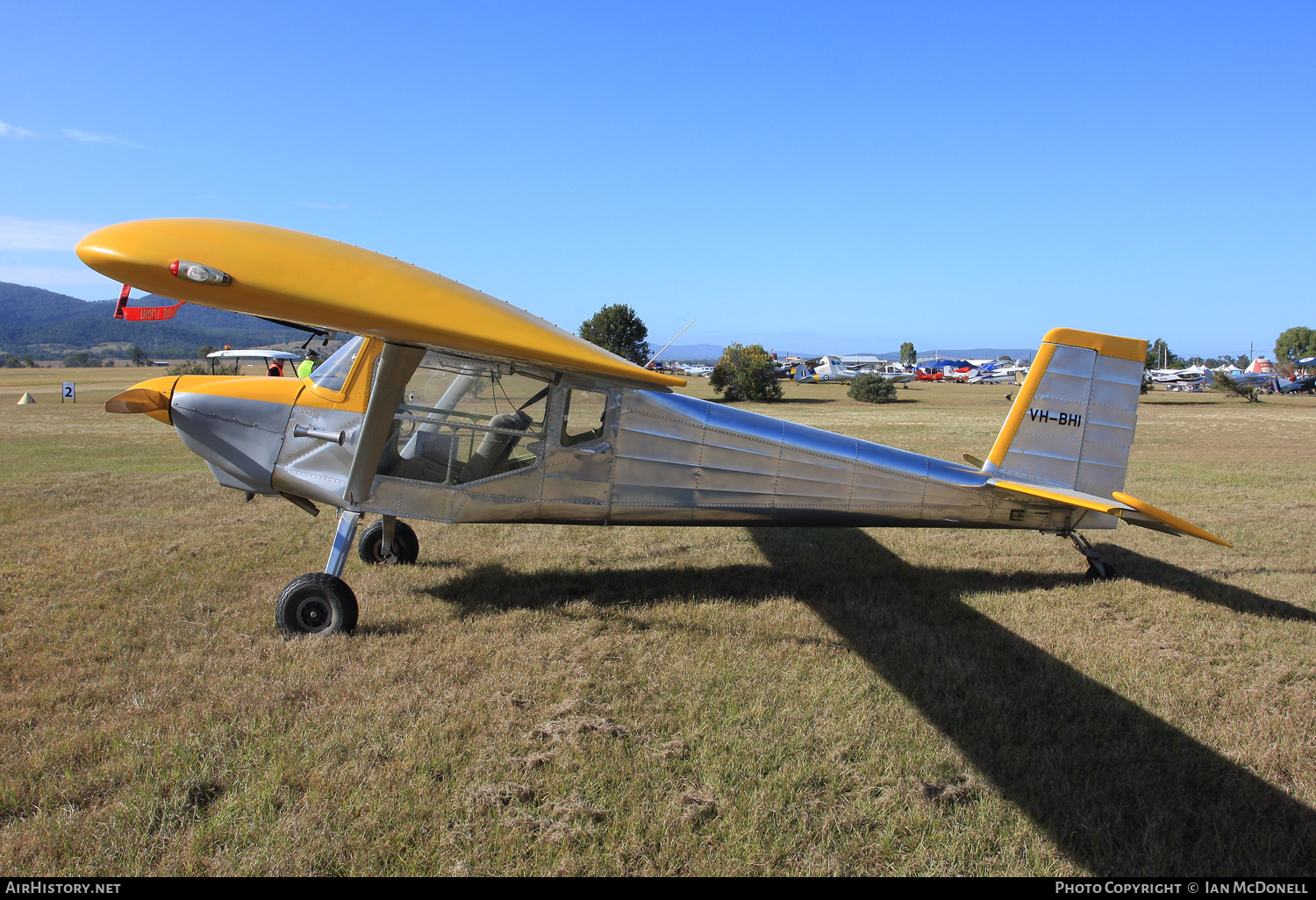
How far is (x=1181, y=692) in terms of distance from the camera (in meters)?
4.16

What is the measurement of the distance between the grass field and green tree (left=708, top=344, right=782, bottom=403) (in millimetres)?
27096

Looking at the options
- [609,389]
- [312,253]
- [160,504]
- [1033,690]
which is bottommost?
[160,504]

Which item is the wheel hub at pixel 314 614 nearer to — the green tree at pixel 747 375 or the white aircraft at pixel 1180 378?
→ the green tree at pixel 747 375

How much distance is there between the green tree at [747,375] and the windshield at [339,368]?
2945cm

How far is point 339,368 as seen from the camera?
5.32 metres

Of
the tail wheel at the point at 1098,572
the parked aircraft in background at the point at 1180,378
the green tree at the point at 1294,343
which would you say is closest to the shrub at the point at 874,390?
the tail wheel at the point at 1098,572

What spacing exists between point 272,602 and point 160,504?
481cm

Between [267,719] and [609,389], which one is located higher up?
[609,389]

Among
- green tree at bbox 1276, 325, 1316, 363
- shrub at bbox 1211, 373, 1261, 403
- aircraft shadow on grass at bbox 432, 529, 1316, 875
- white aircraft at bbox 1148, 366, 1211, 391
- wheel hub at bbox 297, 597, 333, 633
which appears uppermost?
green tree at bbox 1276, 325, 1316, 363

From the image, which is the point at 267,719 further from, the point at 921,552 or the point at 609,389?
the point at 921,552

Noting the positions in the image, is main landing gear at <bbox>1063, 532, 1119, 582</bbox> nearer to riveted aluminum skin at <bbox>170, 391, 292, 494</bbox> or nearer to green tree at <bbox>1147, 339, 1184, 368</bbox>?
riveted aluminum skin at <bbox>170, 391, 292, 494</bbox>

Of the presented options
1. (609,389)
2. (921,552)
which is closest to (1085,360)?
(921,552)

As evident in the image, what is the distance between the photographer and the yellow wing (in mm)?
3010

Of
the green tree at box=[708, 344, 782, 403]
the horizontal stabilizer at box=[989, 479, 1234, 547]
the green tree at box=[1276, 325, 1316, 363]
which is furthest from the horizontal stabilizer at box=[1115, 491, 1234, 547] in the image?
the green tree at box=[1276, 325, 1316, 363]
